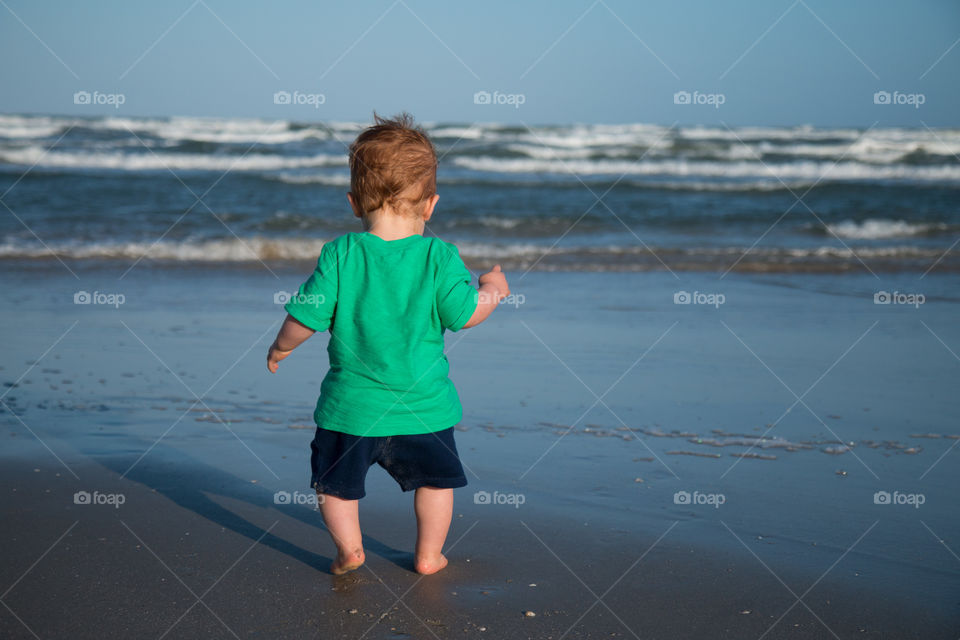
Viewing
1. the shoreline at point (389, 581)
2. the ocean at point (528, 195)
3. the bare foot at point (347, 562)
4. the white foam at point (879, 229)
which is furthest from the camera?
the white foam at point (879, 229)

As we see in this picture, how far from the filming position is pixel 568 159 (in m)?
21.4

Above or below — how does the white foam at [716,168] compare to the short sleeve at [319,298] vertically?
above

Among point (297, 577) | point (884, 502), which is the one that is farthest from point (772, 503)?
point (297, 577)

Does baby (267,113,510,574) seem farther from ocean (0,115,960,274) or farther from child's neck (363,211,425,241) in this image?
ocean (0,115,960,274)

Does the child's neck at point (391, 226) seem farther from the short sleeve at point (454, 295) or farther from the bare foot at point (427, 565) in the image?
the bare foot at point (427, 565)

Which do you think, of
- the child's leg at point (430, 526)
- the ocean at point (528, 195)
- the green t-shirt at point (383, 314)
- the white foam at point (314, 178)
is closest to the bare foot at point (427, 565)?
the child's leg at point (430, 526)

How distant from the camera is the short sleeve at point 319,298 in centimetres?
242

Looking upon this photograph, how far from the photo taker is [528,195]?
604 inches

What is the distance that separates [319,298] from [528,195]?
13.1 m

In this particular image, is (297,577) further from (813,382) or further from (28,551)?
(813,382)

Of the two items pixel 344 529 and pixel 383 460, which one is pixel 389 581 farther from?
pixel 383 460

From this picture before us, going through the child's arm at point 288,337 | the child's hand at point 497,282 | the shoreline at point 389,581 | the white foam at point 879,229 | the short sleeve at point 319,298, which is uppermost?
the white foam at point 879,229

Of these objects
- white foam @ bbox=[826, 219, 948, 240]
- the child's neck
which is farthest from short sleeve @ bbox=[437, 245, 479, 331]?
white foam @ bbox=[826, 219, 948, 240]

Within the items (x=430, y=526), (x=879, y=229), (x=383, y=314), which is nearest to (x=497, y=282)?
(x=383, y=314)
